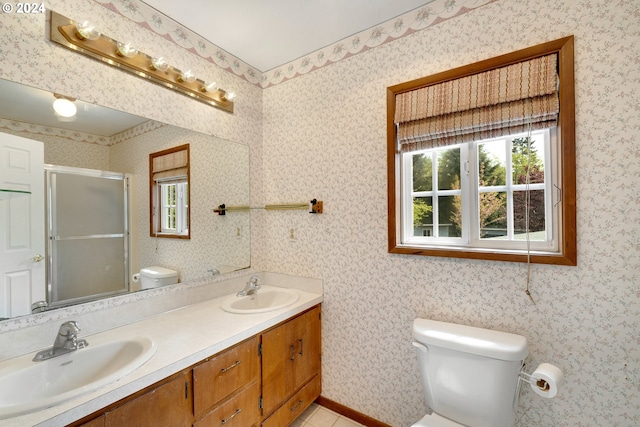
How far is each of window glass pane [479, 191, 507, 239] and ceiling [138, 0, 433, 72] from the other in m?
1.18

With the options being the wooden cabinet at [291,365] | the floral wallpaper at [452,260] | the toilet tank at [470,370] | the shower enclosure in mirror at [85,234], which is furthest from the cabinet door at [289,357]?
the shower enclosure in mirror at [85,234]

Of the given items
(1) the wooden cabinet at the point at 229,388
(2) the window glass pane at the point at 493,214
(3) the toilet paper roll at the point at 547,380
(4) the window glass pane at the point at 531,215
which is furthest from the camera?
(2) the window glass pane at the point at 493,214

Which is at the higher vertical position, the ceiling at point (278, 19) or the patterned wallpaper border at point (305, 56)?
the ceiling at point (278, 19)

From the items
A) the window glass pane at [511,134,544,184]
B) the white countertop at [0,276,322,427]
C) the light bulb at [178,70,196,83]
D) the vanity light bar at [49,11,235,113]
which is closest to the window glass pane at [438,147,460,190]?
the window glass pane at [511,134,544,184]

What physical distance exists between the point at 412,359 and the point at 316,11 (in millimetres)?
2145

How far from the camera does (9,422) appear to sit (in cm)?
75

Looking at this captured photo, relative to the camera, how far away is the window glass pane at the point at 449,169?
1.60m

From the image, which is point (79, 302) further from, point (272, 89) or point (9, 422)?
point (272, 89)

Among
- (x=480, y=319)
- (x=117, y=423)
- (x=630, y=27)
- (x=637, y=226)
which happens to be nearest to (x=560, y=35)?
(x=630, y=27)

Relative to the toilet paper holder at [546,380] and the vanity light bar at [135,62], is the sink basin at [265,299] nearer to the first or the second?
the toilet paper holder at [546,380]

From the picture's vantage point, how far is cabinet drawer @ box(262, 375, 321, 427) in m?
1.57

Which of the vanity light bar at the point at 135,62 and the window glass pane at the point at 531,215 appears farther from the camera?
the window glass pane at the point at 531,215

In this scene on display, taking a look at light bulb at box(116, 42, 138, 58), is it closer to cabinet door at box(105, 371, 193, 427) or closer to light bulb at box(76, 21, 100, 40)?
light bulb at box(76, 21, 100, 40)

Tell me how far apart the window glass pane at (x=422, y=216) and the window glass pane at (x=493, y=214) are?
276 mm
